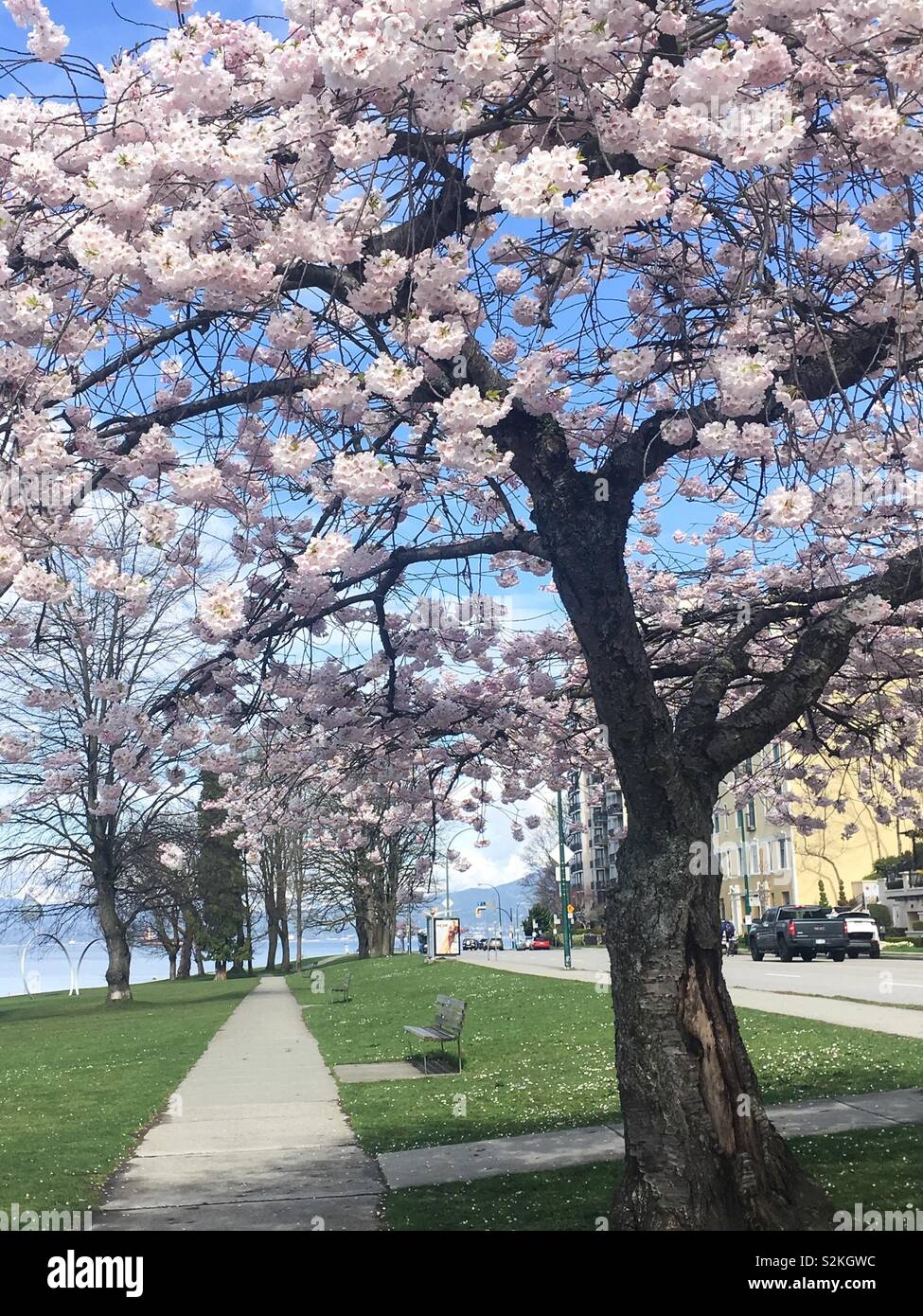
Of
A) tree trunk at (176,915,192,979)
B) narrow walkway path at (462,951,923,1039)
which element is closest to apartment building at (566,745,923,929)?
narrow walkway path at (462,951,923,1039)

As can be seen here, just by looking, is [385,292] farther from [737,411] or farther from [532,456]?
[737,411]

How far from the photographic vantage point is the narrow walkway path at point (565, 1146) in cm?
841

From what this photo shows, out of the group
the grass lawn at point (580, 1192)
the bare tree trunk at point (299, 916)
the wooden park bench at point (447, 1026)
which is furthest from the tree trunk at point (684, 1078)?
the bare tree trunk at point (299, 916)

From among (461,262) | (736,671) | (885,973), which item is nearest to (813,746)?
(736,671)

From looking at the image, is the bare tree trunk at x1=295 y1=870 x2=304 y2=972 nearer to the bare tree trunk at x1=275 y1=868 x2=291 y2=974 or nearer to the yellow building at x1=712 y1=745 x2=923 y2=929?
the bare tree trunk at x1=275 y1=868 x2=291 y2=974

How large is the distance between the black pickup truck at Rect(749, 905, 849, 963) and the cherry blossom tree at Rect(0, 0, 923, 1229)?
31.1 m

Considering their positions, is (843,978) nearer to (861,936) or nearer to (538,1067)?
(861,936)

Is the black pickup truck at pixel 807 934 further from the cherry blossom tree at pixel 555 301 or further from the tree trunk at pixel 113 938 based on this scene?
the cherry blossom tree at pixel 555 301

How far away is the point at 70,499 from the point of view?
20.1ft

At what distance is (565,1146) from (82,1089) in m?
8.00

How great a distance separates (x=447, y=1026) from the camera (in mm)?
14578

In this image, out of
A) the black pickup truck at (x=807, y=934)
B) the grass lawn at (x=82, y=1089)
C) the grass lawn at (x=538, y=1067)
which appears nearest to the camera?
the grass lawn at (x=82, y=1089)

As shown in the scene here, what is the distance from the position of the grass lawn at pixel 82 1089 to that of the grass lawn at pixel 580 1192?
225 centimetres
